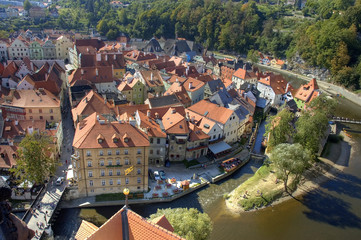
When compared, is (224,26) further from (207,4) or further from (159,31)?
(159,31)

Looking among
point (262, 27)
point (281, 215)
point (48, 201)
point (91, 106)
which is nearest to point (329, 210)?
point (281, 215)

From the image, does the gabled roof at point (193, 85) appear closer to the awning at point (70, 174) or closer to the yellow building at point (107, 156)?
the yellow building at point (107, 156)

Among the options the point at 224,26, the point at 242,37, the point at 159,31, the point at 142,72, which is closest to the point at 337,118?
the point at 142,72

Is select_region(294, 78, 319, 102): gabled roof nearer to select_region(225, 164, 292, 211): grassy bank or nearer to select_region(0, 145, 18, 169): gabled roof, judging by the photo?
select_region(225, 164, 292, 211): grassy bank

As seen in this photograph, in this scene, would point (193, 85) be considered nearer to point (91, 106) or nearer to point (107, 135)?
point (91, 106)

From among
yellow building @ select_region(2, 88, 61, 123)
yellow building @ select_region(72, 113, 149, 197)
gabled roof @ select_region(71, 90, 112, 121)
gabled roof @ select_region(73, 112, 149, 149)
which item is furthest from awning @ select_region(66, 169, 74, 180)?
yellow building @ select_region(2, 88, 61, 123)

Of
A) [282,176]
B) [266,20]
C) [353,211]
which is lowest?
[353,211]

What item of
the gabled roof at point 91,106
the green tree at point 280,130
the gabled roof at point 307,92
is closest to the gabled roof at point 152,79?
the gabled roof at point 91,106
